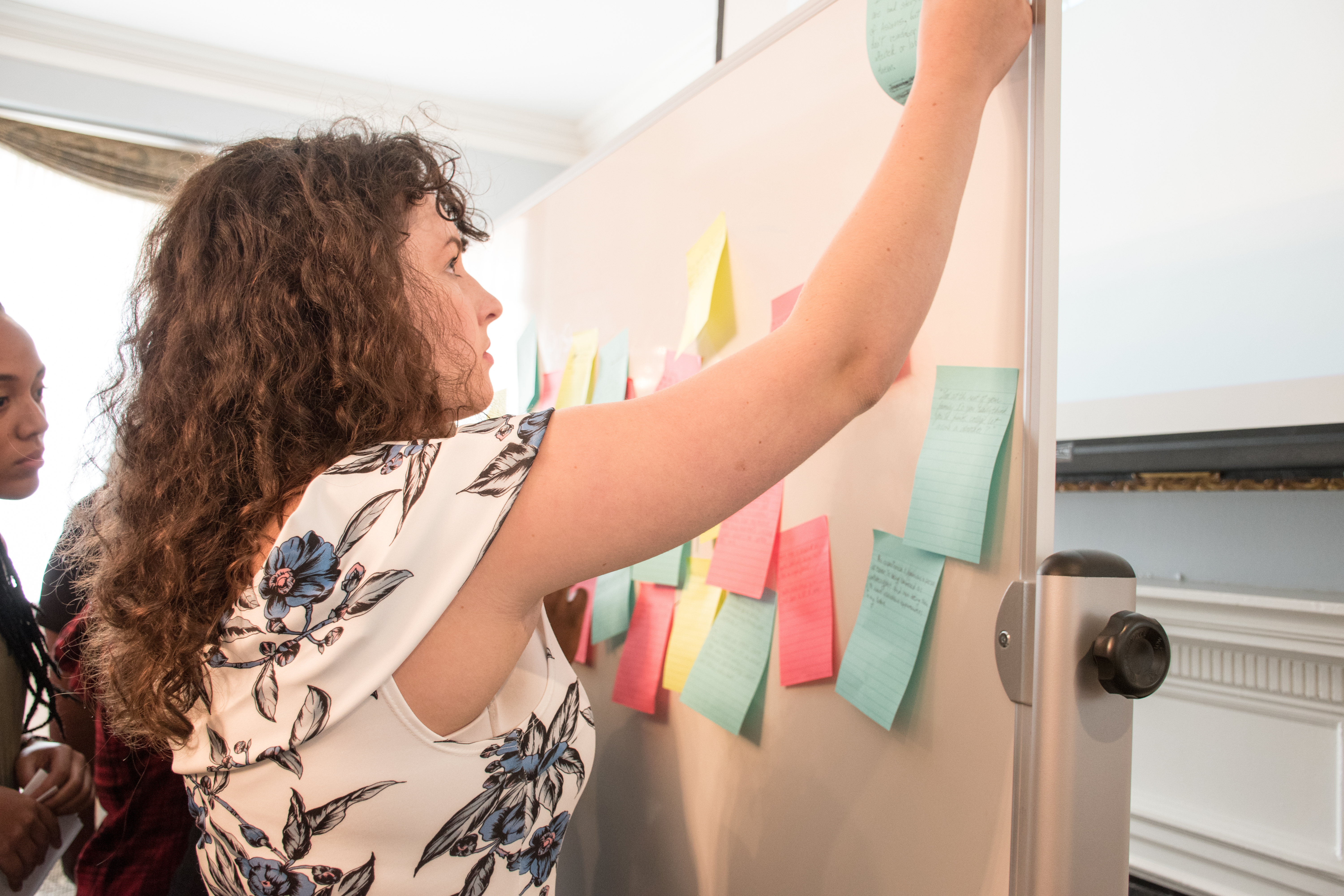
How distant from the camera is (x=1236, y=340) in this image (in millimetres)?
1818

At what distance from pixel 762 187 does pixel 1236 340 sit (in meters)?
1.60

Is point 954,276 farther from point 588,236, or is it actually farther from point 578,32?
point 578,32

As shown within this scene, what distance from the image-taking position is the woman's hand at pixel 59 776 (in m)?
1.01

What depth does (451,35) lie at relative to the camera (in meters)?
2.98

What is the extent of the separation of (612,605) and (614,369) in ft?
0.96

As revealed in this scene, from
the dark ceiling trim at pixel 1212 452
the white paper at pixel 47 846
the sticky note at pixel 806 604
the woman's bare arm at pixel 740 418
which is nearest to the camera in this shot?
the woman's bare arm at pixel 740 418

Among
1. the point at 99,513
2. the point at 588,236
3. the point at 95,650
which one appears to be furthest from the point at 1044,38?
the point at 95,650

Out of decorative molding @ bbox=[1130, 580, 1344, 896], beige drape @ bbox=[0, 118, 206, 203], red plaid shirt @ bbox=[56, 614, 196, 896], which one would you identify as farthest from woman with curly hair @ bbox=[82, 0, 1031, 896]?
beige drape @ bbox=[0, 118, 206, 203]

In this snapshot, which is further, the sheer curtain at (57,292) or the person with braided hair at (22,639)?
the sheer curtain at (57,292)

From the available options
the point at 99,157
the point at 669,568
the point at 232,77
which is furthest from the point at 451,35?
the point at 669,568

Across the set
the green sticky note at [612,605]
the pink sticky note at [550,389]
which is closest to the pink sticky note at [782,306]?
the green sticky note at [612,605]

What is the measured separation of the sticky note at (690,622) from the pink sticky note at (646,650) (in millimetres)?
11

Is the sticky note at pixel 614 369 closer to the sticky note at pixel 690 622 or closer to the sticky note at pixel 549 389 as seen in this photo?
the sticky note at pixel 549 389

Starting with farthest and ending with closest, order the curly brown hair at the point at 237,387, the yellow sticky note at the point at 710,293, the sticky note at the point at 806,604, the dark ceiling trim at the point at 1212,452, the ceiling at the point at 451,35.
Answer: the ceiling at the point at 451,35 → the dark ceiling trim at the point at 1212,452 → the yellow sticky note at the point at 710,293 → the sticky note at the point at 806,604 → the curly brown hair at the point at 237,387
